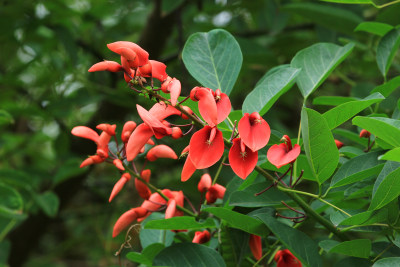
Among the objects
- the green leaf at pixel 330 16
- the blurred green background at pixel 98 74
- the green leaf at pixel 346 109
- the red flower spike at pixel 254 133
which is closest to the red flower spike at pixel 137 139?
the red flower spike at pixel 254 133

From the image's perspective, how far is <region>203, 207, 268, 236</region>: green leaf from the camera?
63cm

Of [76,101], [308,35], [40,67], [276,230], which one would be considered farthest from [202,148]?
[40,67]

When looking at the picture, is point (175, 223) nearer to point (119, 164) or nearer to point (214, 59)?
point (119, 164)

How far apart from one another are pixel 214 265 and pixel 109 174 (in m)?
2.07

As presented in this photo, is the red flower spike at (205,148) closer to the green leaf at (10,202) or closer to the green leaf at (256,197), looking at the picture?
the green leaf at (256,197)

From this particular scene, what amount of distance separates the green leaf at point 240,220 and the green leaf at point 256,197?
37mm

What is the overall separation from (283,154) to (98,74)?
1618 mm

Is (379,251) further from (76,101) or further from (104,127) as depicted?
(76,101)

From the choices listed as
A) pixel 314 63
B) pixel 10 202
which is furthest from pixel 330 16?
pixel 10 202

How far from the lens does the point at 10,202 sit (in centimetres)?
129

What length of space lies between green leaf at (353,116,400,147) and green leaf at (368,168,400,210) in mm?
37

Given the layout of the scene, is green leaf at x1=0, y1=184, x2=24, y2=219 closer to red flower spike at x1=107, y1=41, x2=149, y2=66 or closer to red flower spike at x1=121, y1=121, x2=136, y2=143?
red flower spike at x1=121, y1=121, x2=136, y2=143

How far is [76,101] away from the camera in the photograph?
1.77 m

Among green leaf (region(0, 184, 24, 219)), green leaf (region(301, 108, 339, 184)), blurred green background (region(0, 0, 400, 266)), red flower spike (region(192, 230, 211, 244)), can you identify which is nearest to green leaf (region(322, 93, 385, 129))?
green leaf (region(301, 108, 339, 184))
